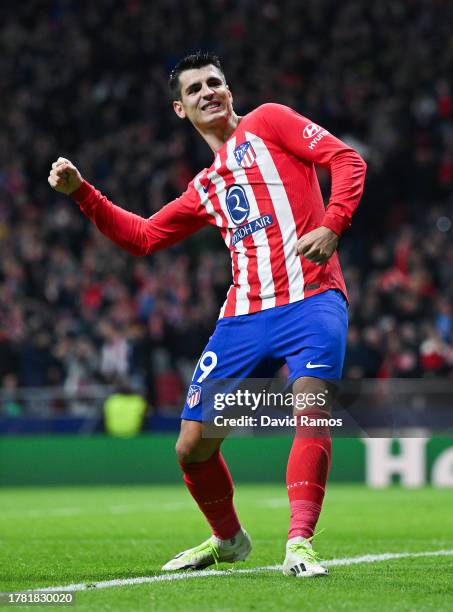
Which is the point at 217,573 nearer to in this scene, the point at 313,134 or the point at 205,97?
the point at 313,134

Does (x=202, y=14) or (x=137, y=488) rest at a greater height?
(x=202, y=14)

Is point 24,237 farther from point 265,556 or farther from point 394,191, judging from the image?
point 265,556

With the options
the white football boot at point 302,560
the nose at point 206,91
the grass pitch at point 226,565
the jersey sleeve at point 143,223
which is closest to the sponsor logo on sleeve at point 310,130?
the nose at point 206,91

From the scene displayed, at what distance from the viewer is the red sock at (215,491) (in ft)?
20.3

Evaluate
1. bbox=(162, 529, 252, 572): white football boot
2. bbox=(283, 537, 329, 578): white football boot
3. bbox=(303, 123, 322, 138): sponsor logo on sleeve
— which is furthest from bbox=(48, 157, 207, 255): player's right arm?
bbox=(283, 537, 329, 578): white football boot

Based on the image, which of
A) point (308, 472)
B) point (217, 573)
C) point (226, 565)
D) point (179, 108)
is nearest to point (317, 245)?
point (308, 472)

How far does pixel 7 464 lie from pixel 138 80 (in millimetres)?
8397

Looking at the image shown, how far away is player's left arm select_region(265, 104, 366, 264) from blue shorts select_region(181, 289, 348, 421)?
13.4 inches

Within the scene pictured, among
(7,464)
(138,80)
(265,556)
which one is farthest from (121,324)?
(265,556)

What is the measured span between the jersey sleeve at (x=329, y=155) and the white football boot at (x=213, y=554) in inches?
68.1

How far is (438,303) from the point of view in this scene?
1670cm

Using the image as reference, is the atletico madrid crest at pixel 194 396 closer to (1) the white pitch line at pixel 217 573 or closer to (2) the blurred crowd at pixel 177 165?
(1) the white pitch line at pixel 217 573

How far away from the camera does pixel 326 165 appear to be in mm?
5801

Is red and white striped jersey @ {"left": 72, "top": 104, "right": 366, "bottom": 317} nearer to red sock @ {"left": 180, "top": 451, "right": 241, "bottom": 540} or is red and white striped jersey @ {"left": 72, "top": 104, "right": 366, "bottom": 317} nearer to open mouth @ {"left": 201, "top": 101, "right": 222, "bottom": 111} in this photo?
open mouth @ {"left": 201, "top": 101, "right": 222, "bottom": 111}
